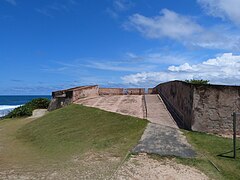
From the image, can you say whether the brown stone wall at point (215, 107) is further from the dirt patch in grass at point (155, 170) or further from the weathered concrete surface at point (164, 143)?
the dirt patch in grass at point (155, 170)

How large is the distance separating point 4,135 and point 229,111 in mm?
8745

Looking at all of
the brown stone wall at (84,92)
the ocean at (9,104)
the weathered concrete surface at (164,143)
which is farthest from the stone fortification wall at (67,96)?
the ocean at (9,104)

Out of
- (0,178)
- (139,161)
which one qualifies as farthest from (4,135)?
(139,161)

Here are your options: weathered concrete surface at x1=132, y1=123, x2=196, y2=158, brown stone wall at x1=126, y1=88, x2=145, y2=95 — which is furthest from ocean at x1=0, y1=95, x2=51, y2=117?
weathered concrete surface at x1=132, y1=123, x2=196, y2=158

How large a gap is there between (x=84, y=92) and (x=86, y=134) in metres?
10.6

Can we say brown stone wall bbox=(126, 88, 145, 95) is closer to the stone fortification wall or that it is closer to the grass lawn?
the stone fortification wall

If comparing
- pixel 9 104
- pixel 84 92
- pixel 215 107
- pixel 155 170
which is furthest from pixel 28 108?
pixel 9 104

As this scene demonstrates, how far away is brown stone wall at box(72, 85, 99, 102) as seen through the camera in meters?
17.3

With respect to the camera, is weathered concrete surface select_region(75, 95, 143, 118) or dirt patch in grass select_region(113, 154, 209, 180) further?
weathered concrete surface select_region(75, 95, 143, 118)

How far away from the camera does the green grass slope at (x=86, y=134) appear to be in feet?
24.1

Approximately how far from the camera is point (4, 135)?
36.6 feet

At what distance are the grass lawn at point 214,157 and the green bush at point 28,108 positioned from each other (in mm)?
13150

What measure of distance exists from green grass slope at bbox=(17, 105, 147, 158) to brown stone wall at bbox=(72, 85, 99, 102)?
4713 millimetres

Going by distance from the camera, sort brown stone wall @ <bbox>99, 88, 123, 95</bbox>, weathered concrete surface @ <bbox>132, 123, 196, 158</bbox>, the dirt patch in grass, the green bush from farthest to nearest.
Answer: brown stone wall @ <bbox>99, 88, 123, 95</bbox>
the green bush
weathered concrete surface @ <bbox>132, 123, 196, 158</bbox>
the dirt patch in grass
